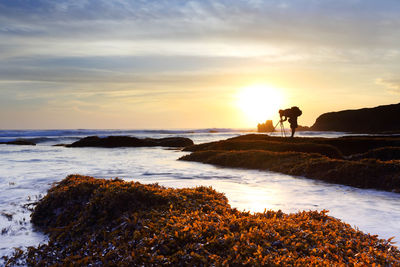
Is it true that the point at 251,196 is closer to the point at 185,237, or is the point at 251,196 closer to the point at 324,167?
the point at 185,237

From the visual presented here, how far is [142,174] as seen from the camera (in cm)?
1317

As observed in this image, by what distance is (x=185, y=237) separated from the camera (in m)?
3.77

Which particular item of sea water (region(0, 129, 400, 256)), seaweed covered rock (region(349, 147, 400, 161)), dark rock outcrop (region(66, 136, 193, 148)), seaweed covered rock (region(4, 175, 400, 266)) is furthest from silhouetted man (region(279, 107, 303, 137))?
seaweed covered rock (region(4, 175, 400, 266))

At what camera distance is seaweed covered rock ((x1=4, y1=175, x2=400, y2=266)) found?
11.3ft

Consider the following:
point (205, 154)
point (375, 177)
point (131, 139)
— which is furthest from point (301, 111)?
point (131, 139)

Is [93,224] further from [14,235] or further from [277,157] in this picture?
[277,157]

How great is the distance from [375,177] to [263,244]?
854cm

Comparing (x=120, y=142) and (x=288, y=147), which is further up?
(x=288, y=147)

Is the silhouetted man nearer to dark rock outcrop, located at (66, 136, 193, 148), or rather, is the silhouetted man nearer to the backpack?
the backpack

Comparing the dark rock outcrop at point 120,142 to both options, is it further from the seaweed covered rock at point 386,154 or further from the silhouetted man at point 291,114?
the seaweed covered rock at point 386,154

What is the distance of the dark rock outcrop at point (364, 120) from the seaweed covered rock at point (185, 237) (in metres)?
68.5

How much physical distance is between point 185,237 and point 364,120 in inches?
3614

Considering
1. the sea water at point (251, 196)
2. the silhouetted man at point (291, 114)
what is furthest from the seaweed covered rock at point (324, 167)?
the silhouetted man at point (291, 114)

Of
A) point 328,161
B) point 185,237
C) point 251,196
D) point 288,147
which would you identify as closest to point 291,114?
point 288,147
